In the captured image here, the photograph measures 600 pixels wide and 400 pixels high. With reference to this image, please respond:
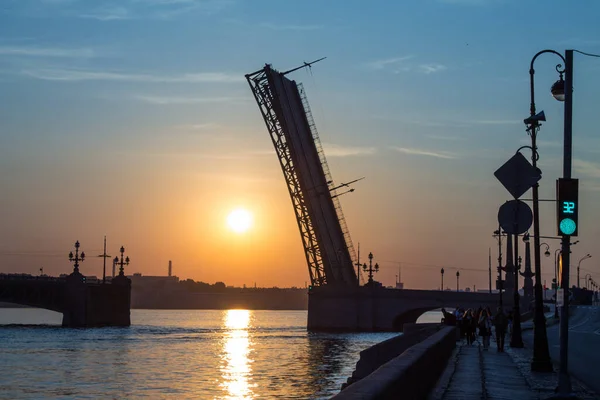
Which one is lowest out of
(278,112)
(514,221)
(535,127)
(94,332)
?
(94,332)

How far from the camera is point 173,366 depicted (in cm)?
5578

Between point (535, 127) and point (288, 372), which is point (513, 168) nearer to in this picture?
point (535, 127)

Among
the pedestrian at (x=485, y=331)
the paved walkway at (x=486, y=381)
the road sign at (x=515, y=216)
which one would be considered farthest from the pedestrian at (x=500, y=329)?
the road sign at (x=515, y=216)

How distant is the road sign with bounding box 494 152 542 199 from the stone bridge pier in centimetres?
7092

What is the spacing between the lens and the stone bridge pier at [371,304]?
90188 mm

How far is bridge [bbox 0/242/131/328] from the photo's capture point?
338ft

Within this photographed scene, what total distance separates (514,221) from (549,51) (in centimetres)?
708

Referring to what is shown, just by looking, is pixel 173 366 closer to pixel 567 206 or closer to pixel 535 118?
pixel 535 118

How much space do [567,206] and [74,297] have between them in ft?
320

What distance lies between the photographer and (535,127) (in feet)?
76.6

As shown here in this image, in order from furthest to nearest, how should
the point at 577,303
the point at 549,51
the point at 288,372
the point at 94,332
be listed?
the point at 577,303 < the point at 94,332 < the point at 288,372 < the point at 549,51

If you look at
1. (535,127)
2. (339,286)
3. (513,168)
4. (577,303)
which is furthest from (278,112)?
(577,303)

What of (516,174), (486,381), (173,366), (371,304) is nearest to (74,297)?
(371,304)

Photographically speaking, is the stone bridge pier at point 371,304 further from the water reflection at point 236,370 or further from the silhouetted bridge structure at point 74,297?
the silhouetted bridge structure at point 74,297
